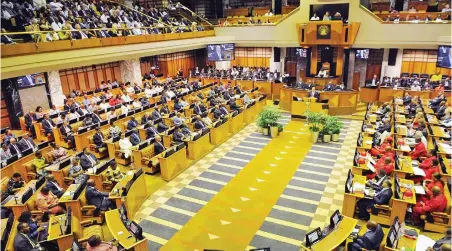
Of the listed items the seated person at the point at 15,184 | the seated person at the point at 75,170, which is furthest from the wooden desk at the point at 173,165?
the seated person at the point at 15,184

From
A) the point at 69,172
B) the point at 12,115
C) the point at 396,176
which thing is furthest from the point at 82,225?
the point at 12,115

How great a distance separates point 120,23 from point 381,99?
45.8ft


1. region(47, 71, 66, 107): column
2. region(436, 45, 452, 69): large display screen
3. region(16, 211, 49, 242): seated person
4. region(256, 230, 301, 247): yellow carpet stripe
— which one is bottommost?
region(256, 230, 301, 247): yellow carpet stripe

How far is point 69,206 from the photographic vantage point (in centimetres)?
697

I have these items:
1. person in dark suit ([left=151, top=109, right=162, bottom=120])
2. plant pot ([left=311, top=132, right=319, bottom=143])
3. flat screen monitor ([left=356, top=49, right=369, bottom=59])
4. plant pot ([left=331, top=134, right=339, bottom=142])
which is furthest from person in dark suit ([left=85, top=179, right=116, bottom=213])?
flat screen monitor ([left=356, top=49, right=369, bottom=59])

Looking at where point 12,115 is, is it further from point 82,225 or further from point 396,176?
point 396,176

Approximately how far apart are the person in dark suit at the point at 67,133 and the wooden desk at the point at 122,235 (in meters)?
6.40

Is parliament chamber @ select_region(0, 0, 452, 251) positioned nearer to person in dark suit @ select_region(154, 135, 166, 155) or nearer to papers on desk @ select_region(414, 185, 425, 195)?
papers on desk @ select_region(414, 185, 425, 195)

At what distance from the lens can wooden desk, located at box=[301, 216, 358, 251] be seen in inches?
214

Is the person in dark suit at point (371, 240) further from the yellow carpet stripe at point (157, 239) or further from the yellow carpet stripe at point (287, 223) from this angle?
the yellow carpet stripe at point (157, 239)

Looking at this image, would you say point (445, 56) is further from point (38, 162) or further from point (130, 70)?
point (38, 162)

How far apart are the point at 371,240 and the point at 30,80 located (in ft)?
50.4

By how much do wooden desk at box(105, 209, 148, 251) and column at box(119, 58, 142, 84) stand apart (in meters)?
14.1

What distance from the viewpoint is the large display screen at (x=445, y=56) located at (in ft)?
48.5
